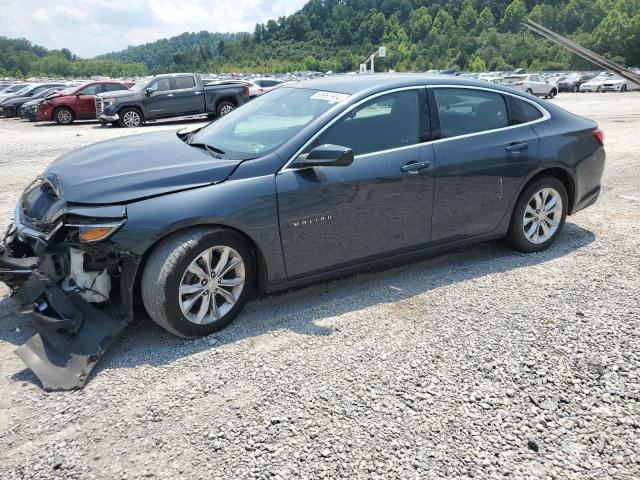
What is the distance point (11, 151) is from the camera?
1166cm

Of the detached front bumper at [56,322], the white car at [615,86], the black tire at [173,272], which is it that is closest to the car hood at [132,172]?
the black tire at [173,272]

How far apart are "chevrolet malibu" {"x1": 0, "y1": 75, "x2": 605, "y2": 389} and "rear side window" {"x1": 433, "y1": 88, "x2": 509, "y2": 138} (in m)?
0.01

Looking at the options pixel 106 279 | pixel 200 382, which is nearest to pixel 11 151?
pixel 106 279

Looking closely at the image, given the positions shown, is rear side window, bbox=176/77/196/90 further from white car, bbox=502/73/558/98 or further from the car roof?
white car, bbox=502/73/558/98

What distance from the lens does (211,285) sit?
3527 millimetres

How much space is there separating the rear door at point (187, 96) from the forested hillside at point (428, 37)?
70463 millimetres

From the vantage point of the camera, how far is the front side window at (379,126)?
3.94 metres

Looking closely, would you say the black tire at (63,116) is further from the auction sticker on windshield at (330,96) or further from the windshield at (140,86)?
the auction sticker on windshield at (330,96)

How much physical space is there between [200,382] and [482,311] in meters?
2.05

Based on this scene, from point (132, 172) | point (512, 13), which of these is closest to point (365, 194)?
point (132, 172)

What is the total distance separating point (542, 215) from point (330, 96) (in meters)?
2.30

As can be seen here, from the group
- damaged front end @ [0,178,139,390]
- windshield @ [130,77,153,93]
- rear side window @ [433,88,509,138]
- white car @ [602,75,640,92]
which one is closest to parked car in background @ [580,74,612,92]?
white car @ [602,75,640,92]

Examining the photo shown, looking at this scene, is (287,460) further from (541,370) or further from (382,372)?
(541,370)

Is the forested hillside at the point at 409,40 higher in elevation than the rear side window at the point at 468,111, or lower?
higher
